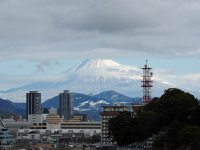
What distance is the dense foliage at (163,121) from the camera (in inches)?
3652

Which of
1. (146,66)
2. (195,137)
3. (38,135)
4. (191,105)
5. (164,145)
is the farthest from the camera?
(38,135)

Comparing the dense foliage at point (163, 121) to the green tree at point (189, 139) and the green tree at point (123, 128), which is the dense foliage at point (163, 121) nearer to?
the green tree at point (123, 128)

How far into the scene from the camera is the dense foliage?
92.8m

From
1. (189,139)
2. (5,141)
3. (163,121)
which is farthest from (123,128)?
(5,141)

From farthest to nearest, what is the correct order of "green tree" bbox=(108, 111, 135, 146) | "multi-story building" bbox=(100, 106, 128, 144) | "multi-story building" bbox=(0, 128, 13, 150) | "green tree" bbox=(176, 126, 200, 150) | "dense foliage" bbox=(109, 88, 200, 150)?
"multi-story building" bbox=(100, 106, 128, 144)
"multi-story building" bbox=(0, 128, 13, 150)
"green tree" bbox=(108, 111, 135, 146)
"dense foliage" bbox=(109, 88, 200, 150)
"green tree" bbox=(176, 126, 200, 150)

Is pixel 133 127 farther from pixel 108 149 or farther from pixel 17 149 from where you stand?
pixel 17 149

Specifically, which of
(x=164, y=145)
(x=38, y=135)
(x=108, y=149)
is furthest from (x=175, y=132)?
(x=38, y=135)

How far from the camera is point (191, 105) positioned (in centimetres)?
9606

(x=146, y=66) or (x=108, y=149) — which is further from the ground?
(x=146, y=66)

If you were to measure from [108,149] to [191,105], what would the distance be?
26749mm

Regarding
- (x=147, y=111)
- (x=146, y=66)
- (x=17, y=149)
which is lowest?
(x=17, y=149)

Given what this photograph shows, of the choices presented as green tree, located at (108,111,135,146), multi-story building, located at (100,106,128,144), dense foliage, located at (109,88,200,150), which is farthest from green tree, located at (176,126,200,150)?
multi-story building, located at (100,106,128,144)

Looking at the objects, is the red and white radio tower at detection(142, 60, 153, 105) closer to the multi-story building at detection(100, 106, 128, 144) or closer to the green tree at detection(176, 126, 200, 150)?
the multi-story building at detection(100, 106, 128, 144)

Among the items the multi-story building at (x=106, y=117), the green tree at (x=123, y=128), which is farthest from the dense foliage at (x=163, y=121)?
the multi-story building at (x=106, y=117)
